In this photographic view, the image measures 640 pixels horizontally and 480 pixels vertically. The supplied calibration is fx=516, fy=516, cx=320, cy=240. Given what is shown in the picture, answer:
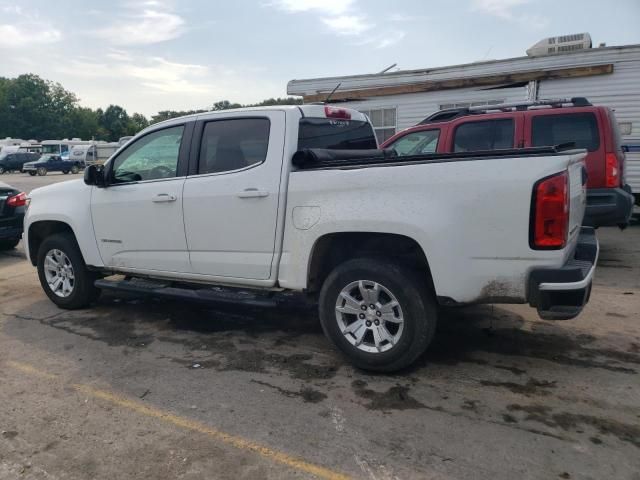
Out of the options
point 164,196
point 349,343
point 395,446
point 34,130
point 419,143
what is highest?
point 34,130

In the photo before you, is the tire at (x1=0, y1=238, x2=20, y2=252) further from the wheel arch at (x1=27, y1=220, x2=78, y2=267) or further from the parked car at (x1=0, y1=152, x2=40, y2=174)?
the parked car at (x1=0, y1=152, x2=40, y2=174)

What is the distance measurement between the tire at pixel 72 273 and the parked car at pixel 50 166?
116 ft

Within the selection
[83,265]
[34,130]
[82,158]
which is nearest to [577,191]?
[83,265]

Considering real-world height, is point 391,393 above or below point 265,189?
below

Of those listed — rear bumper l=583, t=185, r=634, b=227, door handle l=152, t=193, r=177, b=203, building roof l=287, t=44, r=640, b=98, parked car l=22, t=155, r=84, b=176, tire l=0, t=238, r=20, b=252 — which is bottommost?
tire l=0, t=238, r=20, b=252

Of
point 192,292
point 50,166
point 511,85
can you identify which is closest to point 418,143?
point 192,292

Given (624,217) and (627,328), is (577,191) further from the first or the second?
(624,217)

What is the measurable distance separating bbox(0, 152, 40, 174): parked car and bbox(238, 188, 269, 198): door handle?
42439 millimetres

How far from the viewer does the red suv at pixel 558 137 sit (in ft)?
21.3

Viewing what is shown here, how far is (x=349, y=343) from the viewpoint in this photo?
376 cm

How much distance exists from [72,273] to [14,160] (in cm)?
4065

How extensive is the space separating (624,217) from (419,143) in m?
2.79

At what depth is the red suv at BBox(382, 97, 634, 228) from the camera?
21.3ft

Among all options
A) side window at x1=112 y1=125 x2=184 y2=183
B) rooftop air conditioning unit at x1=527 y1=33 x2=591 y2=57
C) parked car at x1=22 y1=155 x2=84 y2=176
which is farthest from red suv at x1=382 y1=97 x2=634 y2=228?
parked car at x1=22 y1=155 x2=84 y2=176
